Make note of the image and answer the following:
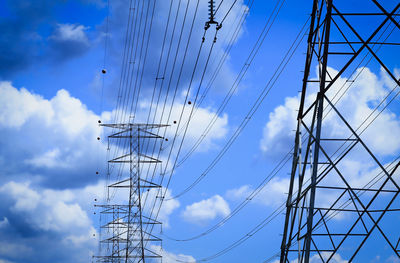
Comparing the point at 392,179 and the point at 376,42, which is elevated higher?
the point at 376,42

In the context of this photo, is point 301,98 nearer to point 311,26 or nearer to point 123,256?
point 311,26

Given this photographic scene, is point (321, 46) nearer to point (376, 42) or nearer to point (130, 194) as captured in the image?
point (376, 42)

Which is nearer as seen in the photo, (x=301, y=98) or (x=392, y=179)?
(x=392, y=179)

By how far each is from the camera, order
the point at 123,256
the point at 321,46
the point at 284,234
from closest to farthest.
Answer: the point at 321,46 → the point at 284,234 → the point at 123,256

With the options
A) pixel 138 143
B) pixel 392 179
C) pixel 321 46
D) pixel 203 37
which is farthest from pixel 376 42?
pixel 138 143

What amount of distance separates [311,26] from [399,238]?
890cm

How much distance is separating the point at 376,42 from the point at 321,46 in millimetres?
2108

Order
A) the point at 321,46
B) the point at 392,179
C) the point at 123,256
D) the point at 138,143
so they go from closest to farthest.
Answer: the point at 392,179
the point at 321,46
the point at 138,143
the point at 123,256

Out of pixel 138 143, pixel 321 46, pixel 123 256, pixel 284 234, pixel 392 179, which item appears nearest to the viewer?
pixel 392 179

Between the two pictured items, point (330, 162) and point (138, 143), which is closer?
point (330, 162)

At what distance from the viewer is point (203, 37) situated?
20.0m

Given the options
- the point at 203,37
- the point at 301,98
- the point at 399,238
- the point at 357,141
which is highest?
the point at 203,37

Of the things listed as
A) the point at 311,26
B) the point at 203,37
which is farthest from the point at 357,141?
the point at 203,37

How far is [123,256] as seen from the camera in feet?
165
